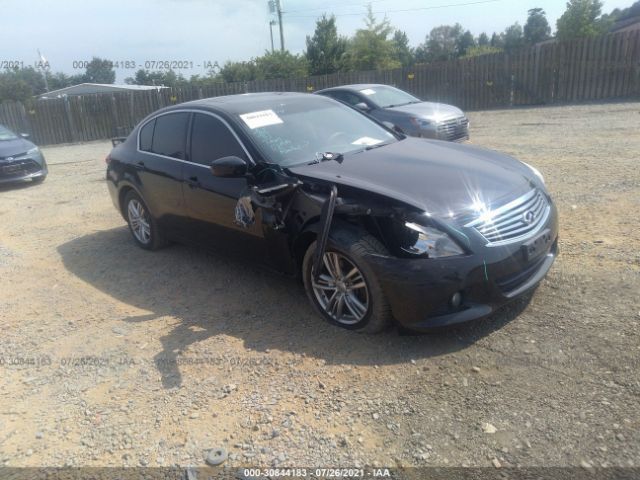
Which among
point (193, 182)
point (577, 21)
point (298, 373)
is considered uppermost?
point (577, 21)

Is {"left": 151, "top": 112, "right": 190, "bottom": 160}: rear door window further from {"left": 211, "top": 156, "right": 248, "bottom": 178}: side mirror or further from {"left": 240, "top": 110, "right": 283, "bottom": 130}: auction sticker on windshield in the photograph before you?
{"left": 211, "top": 156, "right": 248, "bottom": 178}: side mirror

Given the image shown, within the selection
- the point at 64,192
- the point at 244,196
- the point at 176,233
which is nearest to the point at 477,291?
the point at 244,196

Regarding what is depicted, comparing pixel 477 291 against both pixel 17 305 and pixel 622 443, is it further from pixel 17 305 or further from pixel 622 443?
pixel 17 305

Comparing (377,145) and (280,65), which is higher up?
(280,65)

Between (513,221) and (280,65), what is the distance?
36.5m

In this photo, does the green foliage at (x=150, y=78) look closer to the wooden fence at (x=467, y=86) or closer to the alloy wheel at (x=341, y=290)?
the wooden fence at (x=467, y=86)

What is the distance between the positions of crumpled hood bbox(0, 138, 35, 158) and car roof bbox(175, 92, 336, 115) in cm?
750

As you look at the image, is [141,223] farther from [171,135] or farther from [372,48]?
[372,48]

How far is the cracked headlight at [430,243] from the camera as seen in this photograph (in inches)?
132

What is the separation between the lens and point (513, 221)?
3.62 metres

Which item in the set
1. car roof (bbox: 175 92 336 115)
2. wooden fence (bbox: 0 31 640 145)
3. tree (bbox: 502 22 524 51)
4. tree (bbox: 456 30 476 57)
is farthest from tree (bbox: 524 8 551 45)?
car roof (bbox: 175 92 336 115)

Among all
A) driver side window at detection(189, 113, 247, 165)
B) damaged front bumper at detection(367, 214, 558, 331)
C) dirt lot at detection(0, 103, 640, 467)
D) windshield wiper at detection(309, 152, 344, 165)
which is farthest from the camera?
driver side window at detection(189, 113, 247, 165)

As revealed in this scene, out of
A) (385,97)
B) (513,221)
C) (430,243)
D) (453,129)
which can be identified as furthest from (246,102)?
(385,97)

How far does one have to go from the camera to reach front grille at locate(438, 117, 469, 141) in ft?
33.7
